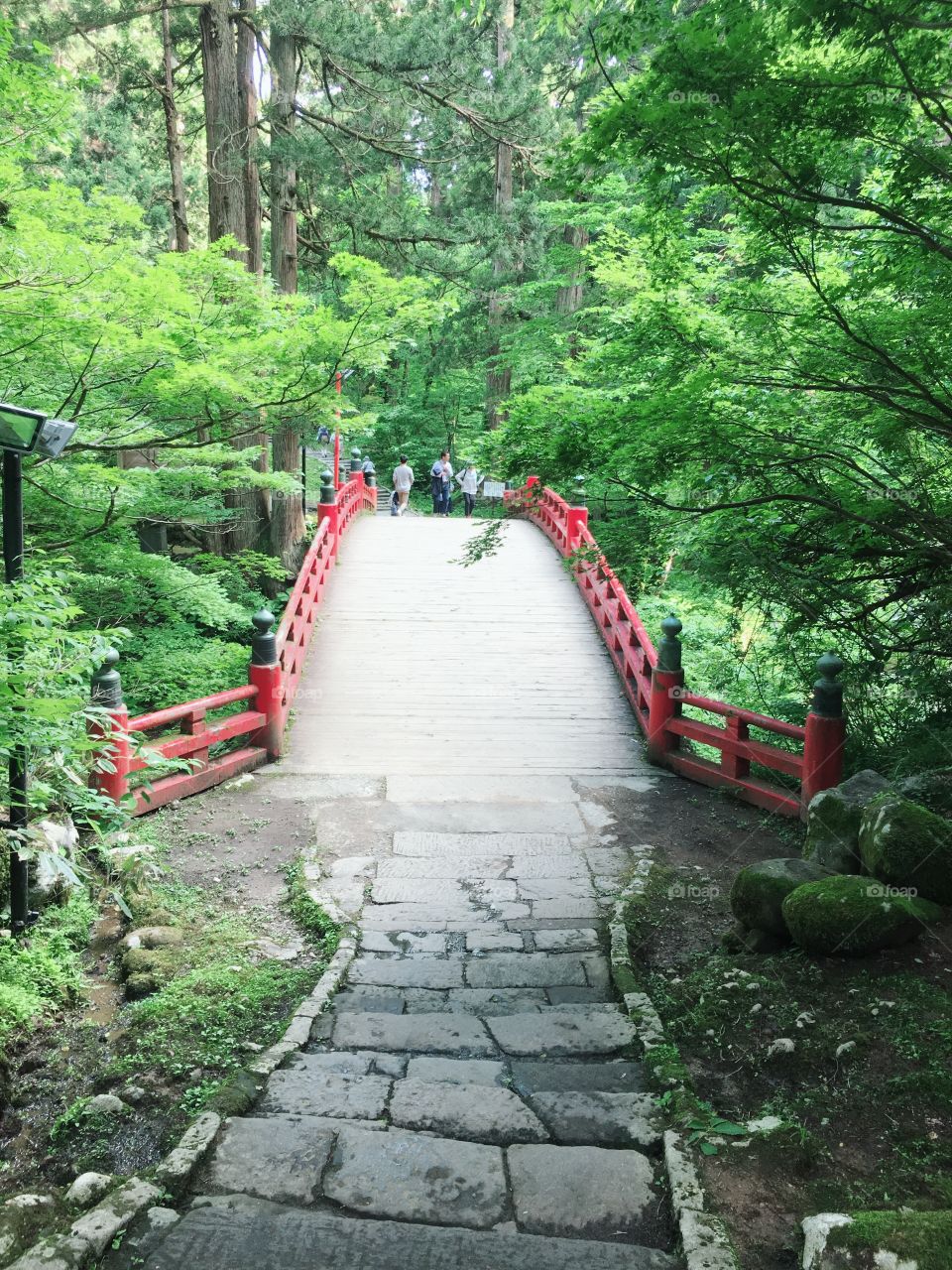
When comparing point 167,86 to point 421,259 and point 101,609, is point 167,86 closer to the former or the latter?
point 421,259

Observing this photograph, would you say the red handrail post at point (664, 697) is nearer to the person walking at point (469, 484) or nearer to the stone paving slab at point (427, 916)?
the stone paving slab at point (427, 916)

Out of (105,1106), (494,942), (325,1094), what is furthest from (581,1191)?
(494,942)

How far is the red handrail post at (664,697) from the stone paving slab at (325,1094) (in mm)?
5870

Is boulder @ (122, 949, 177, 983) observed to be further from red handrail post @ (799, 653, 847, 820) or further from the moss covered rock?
red handrail post @ (799, 653, 847, 820)

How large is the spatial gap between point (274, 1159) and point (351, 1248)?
58 cm

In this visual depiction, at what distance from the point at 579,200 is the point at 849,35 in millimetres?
→ 16216

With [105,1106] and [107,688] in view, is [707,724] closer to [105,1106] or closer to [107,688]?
[107,688]

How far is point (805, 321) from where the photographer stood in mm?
4785

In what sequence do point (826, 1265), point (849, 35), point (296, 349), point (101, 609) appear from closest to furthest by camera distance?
point (826, 1265), point (849, 35), point (296, 349), point (101, 609)

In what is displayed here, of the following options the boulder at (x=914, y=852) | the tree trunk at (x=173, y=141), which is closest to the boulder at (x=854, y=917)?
the boulder at (x=914, y=852)

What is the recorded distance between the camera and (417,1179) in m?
2.92

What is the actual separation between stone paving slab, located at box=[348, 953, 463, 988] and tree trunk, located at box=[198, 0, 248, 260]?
11223mm

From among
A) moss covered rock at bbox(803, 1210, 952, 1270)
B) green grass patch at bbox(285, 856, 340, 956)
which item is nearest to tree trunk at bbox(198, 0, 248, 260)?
green grass patch at bbox(285, 856, 340, 956)

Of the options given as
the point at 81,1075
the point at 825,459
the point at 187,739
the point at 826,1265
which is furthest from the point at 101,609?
the point at 826,1265
